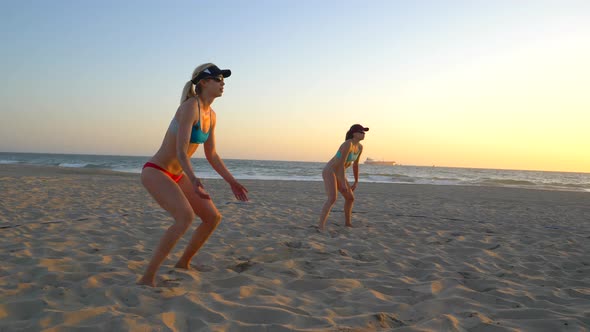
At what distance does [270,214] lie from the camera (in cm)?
707

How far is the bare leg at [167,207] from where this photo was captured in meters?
2.89

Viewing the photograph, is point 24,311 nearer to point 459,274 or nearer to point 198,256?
point 198,256

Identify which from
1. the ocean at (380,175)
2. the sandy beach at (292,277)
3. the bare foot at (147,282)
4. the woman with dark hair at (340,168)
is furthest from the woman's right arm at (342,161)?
the ocean at (380,175)

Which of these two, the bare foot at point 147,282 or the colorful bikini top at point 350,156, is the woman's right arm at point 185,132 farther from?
the colorful bikini top at point 350,156

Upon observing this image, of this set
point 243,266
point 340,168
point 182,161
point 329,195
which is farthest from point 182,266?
point 340,168

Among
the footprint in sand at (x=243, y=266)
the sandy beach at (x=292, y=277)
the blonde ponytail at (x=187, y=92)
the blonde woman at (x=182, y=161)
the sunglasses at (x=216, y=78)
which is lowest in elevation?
the footprint in sand at (x=243, y=266)

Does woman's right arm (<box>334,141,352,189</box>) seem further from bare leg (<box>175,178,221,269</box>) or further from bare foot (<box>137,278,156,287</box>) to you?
bare foot (<box>137,278,156,287</box>)

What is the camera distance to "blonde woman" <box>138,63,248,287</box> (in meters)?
2.83

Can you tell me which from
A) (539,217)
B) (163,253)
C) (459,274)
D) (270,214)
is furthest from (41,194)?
(539,217)

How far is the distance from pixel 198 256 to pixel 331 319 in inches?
77.3

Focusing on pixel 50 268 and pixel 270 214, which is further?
pixel 270 214

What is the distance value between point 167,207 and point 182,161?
0.43m

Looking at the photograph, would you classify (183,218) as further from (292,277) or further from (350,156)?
(350,156)

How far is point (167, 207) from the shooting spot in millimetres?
2930
